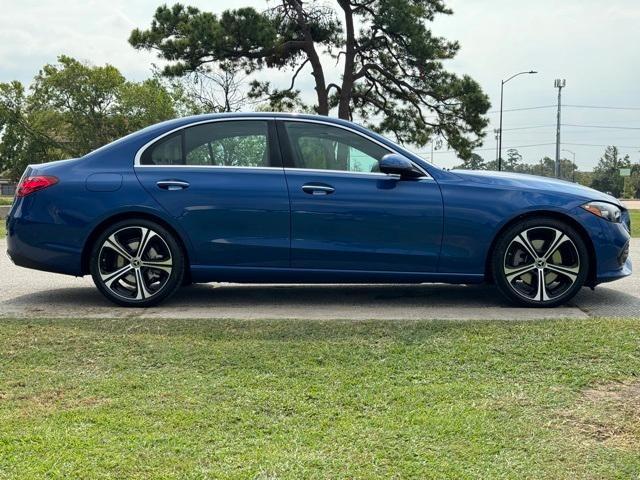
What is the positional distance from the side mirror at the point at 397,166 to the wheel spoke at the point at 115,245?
2.10 metres

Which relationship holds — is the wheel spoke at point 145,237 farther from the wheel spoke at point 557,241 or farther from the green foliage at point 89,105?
the green foliage at point 89,105

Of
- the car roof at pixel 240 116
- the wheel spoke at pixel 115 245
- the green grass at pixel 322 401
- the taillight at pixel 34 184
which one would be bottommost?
the green grass at pixel 322 401

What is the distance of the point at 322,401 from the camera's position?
9.02 ft

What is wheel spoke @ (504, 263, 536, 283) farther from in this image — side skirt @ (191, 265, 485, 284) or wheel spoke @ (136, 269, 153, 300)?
wheel spoke @ (136, 269, 153, 300)

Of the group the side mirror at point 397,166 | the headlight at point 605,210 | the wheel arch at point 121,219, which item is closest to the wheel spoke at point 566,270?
the headlight at point 605,210

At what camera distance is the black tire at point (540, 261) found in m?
4.88

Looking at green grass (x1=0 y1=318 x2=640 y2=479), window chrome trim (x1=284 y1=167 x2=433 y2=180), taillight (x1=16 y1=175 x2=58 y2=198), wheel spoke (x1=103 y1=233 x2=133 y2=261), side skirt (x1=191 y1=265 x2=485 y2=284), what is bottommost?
green grass (x1=0 y1=318 x2=640 y2=479)

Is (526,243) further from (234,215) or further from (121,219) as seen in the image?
(121,219)

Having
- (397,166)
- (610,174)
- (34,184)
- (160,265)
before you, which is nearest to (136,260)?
(160,265)

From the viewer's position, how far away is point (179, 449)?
7.52 ft

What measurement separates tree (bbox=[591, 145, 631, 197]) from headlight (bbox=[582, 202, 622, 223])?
9443 cm

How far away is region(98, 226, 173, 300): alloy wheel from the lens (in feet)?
16.3

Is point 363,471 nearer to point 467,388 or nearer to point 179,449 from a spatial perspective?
point 179,449

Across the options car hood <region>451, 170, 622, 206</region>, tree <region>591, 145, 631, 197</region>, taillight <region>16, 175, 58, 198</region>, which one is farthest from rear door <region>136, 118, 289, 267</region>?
tree <region>591, 145, 631, 197</region>
